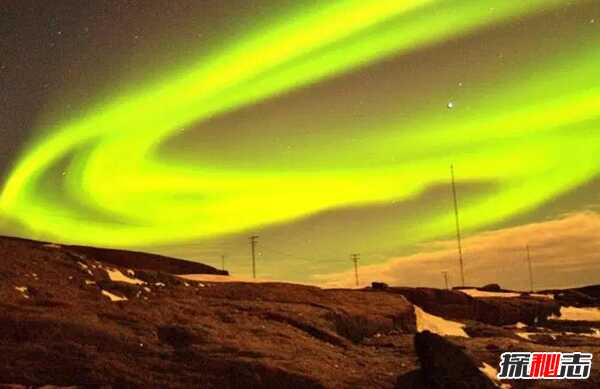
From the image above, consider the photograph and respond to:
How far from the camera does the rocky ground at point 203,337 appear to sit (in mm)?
13320

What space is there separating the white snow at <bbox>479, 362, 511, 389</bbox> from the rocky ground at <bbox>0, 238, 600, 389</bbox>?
0.12m

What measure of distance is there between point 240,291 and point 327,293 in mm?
4454

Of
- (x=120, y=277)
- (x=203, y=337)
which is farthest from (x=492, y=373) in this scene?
(x=120, y=277)

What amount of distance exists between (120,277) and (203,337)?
7062 millimetres

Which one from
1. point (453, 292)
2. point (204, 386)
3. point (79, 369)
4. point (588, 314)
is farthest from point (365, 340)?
point (588, 314)

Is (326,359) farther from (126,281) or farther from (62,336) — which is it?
(126,281)

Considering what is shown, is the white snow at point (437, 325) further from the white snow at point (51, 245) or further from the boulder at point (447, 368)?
the white snow at point (51, 245)

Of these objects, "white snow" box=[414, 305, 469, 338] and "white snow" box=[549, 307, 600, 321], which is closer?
"white snow" box=[414, 305, 469, 338]

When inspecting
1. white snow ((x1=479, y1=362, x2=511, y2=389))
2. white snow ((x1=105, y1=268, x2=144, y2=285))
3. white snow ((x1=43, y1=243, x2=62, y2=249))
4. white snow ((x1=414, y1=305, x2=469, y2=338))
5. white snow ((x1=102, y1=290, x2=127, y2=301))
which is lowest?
white snow ((x1=479, y1=362, x2=511, y2=389))

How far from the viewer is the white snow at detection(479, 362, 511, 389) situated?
15442mm

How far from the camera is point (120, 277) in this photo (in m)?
21.8

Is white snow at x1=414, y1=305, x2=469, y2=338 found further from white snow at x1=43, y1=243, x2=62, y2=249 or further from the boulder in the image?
white snow at x1=43, y1=243, x2=62, y2=249

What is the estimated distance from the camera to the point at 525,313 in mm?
42250

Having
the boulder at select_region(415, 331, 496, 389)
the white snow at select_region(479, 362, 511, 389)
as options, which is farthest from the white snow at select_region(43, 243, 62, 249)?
the white snow at select_region(479, 362, 511, 389)
